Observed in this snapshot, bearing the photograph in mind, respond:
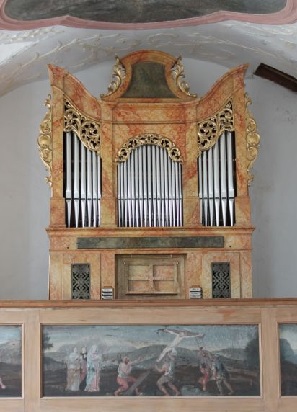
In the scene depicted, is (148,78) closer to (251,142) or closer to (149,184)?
(149,184)

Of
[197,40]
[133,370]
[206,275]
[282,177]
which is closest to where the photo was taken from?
[133,370]

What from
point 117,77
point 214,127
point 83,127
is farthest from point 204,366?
point 117,77

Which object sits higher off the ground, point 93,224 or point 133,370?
point 93,224

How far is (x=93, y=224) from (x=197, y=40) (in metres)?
2.71

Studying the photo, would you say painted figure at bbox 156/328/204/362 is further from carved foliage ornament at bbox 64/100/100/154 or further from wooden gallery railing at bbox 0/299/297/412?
carved foliage ornament at bbox 64/100/100/154

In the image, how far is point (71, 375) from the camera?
9656 millimetres

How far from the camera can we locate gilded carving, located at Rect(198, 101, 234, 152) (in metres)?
10.8

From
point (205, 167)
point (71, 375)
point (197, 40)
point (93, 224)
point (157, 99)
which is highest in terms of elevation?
point (197, 40)

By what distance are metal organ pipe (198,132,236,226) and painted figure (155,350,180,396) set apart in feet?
5.76

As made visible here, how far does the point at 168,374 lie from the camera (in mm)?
9625

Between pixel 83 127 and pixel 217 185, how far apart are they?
175 cm

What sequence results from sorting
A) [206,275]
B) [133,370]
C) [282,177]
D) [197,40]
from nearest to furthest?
1. [133,370]
2. [206,275]
3. [197,40]
4. [282,177]

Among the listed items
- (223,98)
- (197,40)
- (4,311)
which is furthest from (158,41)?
(4,311)

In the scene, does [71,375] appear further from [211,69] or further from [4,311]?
[211,69]
